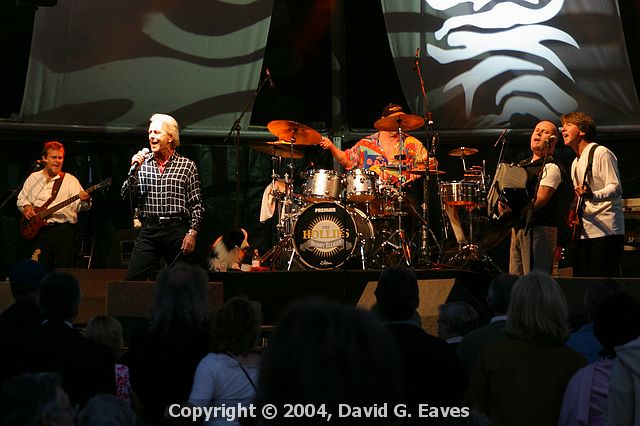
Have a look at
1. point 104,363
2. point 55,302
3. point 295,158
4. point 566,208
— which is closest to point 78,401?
point 104,363

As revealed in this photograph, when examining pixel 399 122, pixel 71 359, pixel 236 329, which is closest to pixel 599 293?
pixel 236 329

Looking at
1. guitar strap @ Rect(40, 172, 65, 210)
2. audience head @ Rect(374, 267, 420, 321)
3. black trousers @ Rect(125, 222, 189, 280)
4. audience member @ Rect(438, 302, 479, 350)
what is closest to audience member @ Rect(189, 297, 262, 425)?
audience head @ Rect(374, 267, 420, 321)

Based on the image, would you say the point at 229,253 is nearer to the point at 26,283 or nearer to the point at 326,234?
the point at 326,234

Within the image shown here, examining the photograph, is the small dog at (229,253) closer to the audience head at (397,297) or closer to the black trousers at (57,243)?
the black trousers at (57,243)

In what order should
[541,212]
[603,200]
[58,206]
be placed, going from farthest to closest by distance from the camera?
[58,206]
[541,212]
[603,200]

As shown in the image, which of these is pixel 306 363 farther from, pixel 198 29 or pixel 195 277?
pixel 198 29

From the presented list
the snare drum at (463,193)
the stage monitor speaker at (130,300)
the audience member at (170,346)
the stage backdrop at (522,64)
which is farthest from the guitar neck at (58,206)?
the audience member at (170,346)

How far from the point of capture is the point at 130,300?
25.2 ft

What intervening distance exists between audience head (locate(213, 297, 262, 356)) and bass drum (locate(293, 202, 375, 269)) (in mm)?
6763

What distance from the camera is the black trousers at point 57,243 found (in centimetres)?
1115

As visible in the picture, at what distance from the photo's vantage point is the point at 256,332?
162 inches

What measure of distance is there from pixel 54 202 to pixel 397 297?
8.25 metres

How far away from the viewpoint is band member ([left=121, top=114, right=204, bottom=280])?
8812 mm

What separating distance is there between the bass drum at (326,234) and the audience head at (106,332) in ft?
20.6
